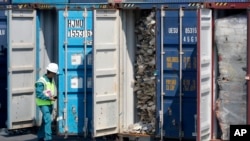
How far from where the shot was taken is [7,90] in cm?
1703

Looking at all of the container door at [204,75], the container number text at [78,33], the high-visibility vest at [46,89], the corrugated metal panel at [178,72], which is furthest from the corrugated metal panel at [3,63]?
the container door at [204,75]

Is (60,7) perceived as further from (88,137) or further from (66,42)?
(88,137)

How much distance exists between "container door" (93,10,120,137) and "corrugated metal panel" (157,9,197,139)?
107 centimetres

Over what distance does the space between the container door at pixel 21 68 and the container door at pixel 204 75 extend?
415cm

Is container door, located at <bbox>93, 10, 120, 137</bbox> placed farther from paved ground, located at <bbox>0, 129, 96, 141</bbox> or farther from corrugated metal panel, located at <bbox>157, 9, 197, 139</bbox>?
paved ground, located at <bbox>0, 129, 96, 141</bbox>

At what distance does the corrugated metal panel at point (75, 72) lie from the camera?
53.8 ft

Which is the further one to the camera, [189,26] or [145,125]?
[145,125]

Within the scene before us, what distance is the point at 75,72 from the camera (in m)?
16.5

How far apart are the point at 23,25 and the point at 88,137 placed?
272cm

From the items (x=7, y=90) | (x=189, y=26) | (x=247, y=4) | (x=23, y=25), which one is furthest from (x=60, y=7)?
(x=247, y=4)

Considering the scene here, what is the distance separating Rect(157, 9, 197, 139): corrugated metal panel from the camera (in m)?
15.4

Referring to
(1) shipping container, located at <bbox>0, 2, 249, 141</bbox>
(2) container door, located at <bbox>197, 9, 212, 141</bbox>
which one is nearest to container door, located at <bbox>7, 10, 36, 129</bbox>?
(1) shipping container, located at <bbox>0, 2, 249, 141</bbox>

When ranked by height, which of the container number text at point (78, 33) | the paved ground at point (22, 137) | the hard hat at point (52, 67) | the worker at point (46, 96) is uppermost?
the container number text at point (78, 33)

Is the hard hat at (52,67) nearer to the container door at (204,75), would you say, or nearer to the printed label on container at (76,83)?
the printed label on container at (76,83)
